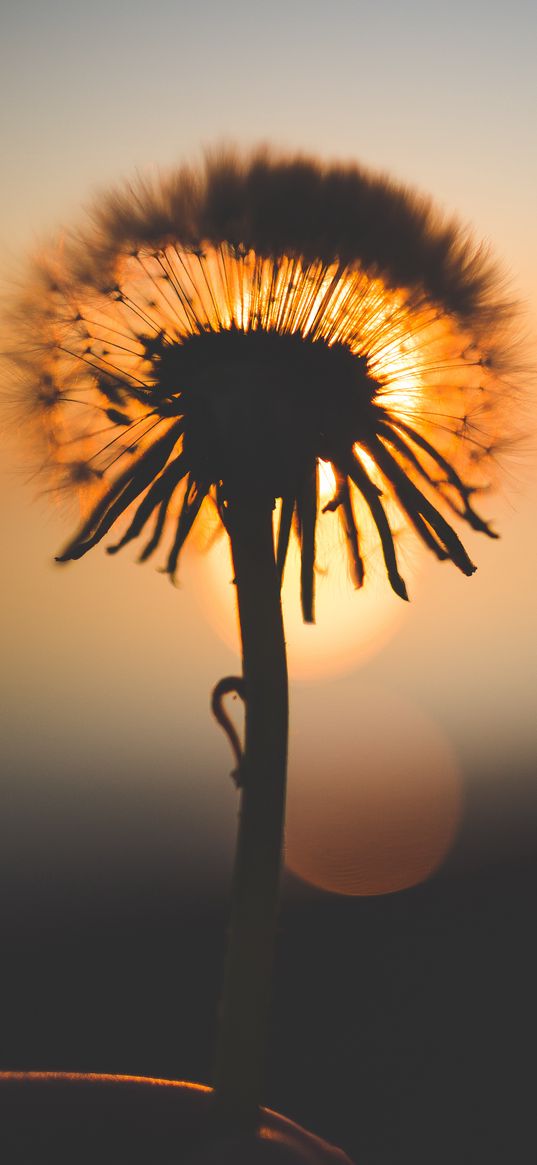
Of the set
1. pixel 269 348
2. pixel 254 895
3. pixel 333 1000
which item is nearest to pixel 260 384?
pixel 269 348

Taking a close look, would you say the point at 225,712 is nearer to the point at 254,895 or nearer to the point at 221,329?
the point at 254,895

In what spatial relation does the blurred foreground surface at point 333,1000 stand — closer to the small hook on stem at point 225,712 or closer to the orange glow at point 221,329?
the small hook on stem at point 225,712

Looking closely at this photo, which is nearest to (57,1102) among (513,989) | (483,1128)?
(483,1128)

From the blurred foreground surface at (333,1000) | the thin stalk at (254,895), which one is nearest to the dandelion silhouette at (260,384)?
the thin stalk at (254,895)

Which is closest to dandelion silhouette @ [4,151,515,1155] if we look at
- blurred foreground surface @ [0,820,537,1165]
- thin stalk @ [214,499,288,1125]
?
thin stalk @ [214,499,288,1125]

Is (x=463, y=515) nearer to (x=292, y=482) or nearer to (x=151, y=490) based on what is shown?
(x=292, y=482)

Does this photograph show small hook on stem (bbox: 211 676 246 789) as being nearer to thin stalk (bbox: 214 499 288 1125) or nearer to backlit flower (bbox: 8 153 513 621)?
thin stalk (bbox: 214 499 288 1125)

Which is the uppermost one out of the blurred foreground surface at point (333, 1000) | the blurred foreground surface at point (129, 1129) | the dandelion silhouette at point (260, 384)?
the dandelion silhouette at point (260, 384)
